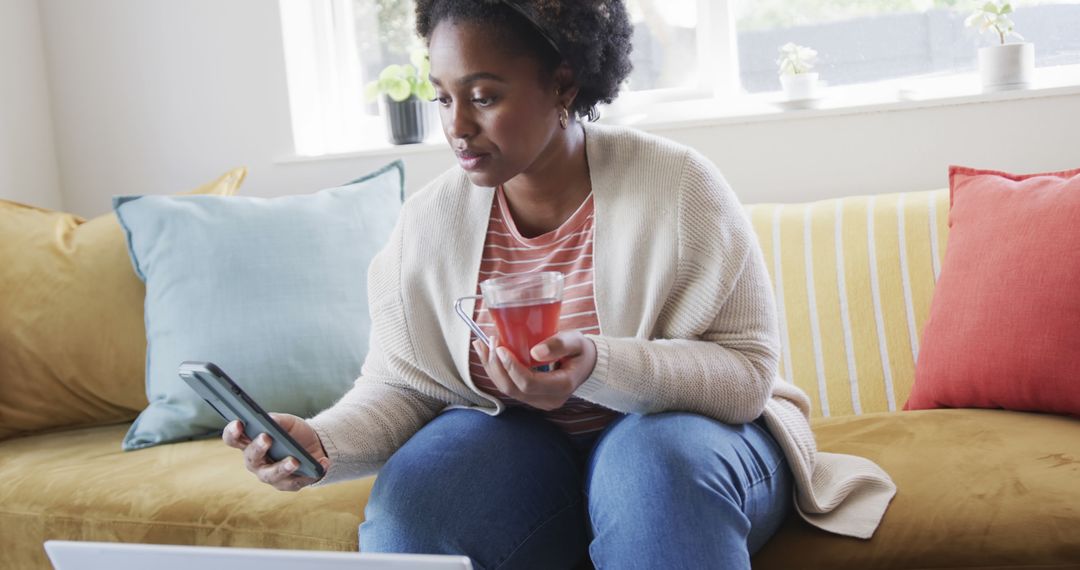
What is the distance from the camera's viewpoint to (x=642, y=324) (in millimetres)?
1545

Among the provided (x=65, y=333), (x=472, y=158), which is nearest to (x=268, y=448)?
(x=472, y=158)

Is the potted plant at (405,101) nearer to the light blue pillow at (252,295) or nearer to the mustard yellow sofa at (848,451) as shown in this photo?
the light blue pillow at (252,295)

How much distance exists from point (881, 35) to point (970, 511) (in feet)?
4.91

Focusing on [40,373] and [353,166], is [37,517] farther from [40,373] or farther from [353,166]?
[353,166]

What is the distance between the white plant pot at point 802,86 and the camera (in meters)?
2.56

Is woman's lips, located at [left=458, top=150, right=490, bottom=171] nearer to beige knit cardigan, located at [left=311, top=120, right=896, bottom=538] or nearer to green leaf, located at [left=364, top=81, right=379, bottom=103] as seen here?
beige knit cardigan, located at [left=311, top=120, right=896, bottom=538]

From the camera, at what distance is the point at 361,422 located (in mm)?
1572

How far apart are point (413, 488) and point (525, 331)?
293mm

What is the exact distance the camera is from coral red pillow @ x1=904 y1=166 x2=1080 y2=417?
178cm

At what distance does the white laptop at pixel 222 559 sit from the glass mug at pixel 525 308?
1.05ft

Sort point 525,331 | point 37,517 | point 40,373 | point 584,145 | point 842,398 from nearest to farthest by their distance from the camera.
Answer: point 525,331 < point 584,145 < point 37,517 < point 842,398 < point 40,373

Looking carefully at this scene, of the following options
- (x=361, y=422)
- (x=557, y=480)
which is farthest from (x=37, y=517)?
(x=557, y=480)

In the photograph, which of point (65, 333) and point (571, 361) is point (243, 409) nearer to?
point (571, 361)

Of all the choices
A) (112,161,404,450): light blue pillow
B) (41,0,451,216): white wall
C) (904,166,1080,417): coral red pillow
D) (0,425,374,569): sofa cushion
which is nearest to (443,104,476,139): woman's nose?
(0,425,374,569): sofa cushion
